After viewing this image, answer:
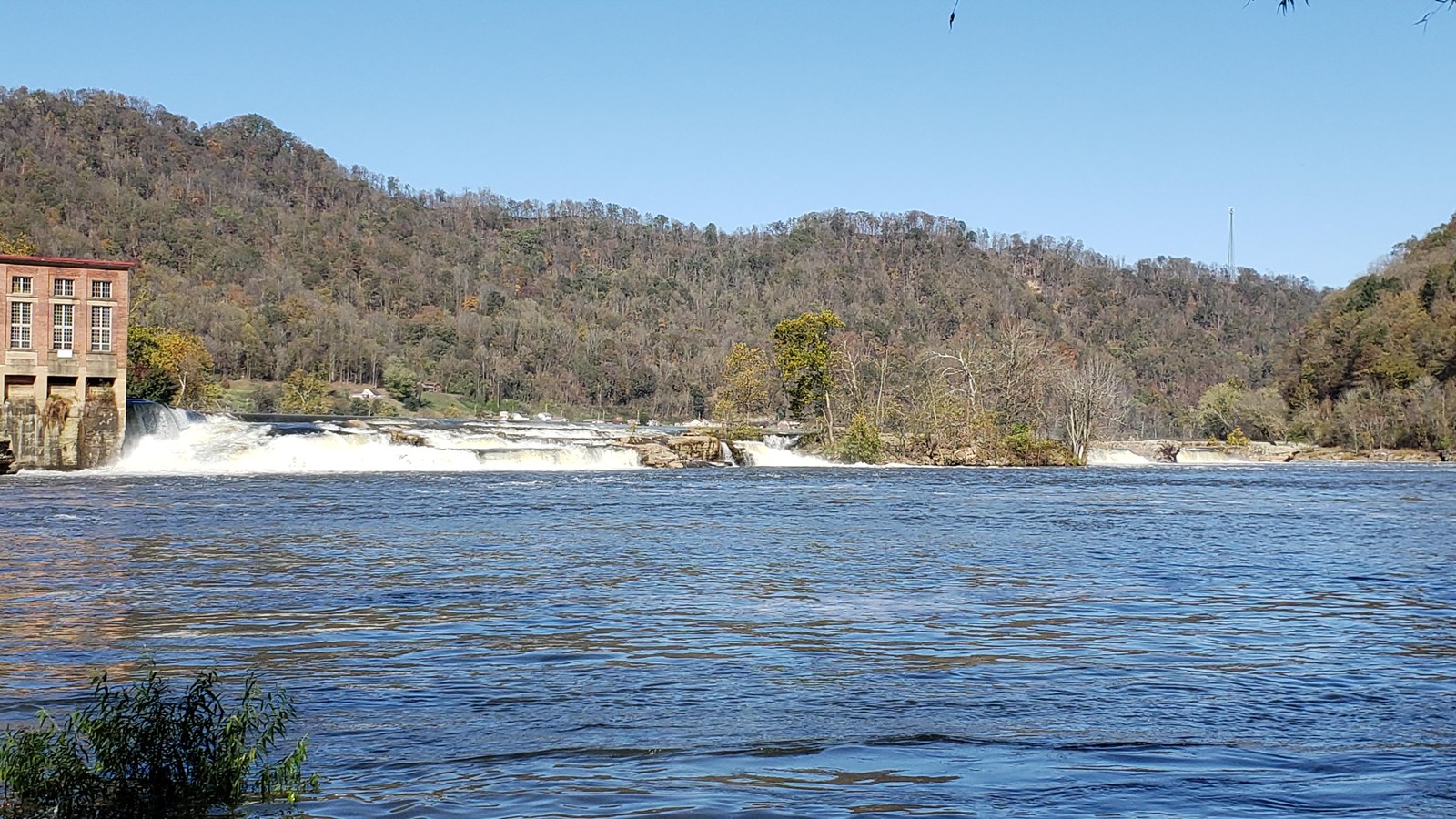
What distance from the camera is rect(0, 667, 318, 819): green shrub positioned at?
6.89 metres

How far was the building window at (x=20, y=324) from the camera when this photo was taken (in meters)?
55.9

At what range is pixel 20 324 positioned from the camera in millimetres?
56188

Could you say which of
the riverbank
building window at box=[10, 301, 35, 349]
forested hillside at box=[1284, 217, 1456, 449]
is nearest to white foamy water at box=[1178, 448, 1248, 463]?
the riverbank

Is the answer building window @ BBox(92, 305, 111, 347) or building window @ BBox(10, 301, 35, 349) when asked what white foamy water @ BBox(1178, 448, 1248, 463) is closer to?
building window @ BBox(92, 305, 111, 347)

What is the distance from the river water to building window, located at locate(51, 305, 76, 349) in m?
30.0

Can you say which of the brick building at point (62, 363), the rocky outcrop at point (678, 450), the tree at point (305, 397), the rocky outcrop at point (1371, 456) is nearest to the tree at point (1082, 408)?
the rocky outcrop at point (1371, 456)

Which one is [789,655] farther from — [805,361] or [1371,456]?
[1371,456]

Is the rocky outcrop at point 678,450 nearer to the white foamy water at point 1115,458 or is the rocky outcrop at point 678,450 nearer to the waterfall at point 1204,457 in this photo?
the white foamy water at point 1115,458

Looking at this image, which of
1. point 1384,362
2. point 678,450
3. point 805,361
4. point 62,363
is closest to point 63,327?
point 62,363

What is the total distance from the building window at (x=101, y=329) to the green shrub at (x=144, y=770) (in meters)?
55.2

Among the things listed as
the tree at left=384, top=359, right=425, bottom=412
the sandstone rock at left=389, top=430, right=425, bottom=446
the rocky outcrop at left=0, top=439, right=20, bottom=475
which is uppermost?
the tree at left=384, top=359, right=425, bottom=412

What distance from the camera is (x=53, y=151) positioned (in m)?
194

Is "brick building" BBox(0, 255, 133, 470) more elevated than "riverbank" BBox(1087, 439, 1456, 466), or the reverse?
"brick building" BBox(0, 255, 133, 470)

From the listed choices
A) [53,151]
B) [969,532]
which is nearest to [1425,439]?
Answer: [969,532]
